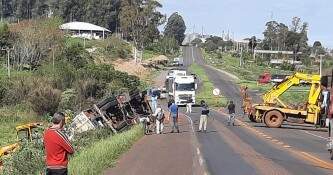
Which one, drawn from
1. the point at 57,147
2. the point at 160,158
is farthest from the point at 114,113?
the point at 57,147

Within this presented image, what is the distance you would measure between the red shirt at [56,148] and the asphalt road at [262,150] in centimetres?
808

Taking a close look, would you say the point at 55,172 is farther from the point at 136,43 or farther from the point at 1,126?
the point at 136,43

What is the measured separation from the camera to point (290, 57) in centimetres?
17550

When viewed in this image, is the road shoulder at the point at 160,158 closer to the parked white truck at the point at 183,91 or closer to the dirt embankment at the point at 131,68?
the parked white truck at the point at 183,91

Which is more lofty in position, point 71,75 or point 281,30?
point 281,30

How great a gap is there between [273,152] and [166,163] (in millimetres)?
5825

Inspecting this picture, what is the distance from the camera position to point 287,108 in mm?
39656

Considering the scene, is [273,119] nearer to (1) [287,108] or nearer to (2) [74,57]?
(1) [287,108]

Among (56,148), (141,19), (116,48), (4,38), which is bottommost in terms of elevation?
(56,148)

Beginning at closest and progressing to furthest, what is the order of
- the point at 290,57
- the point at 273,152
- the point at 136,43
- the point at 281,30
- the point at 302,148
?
the point at 273,152 < the point at 302,148 < the point at 136,43 < the point at 290,57 < the point at 281,30

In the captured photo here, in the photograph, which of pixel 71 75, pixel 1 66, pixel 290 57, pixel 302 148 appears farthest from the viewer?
pixel 290 57

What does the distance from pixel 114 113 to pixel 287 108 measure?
1110 cm

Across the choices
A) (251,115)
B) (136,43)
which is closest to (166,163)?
(251,115)

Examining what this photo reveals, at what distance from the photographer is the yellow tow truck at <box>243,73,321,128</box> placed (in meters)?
38.2
